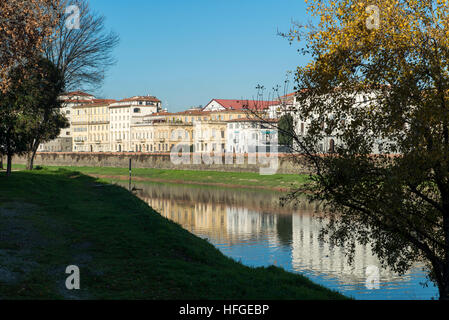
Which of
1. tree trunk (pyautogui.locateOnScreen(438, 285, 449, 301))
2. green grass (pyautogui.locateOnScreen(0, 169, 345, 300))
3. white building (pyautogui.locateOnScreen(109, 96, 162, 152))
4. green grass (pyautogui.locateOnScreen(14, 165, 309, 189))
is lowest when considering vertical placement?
tree trunk (pyautogui.locateOnScreen(438, 285, 449, 301))

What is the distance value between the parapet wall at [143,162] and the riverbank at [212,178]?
2.03 meters

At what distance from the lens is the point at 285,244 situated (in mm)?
28188

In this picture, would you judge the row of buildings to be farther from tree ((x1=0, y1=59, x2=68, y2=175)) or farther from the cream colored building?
tree ((x1=0, y1=59, x2=68, y2=175))

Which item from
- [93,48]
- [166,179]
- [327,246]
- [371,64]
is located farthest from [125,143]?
[371,64]

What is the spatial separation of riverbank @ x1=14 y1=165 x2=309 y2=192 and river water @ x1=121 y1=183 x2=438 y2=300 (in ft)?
32.2

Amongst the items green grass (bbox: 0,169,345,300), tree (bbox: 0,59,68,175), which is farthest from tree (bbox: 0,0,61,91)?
green grass (bbox: 0,169,345,300)

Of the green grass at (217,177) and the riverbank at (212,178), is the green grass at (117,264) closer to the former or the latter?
the riverbank at (212,178)

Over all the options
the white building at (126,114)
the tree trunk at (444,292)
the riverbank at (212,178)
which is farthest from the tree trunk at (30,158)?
the white building at (126,114)

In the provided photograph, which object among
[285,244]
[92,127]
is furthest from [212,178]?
[92,127]

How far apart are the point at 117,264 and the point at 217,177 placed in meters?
64.4

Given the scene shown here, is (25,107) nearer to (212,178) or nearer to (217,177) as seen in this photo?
(212,178)

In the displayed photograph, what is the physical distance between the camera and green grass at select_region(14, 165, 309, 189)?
6594cm

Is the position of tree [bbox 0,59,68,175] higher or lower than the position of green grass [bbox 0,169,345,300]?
higher
